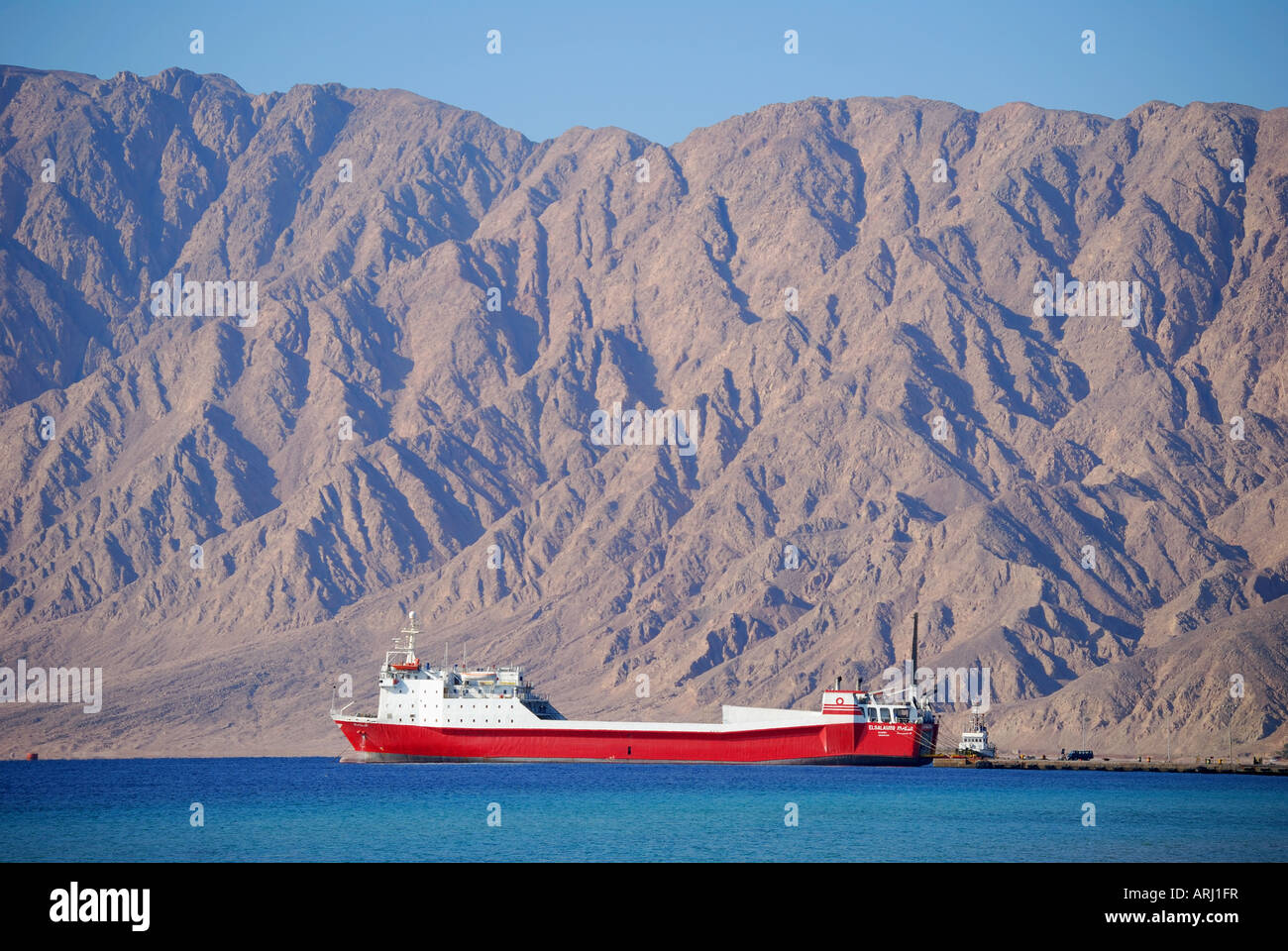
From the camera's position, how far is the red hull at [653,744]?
133750 millimetres

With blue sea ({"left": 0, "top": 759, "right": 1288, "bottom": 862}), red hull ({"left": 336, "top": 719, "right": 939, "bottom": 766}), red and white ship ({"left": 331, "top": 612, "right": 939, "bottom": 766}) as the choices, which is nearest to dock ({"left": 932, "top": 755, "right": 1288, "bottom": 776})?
red and white ship ({"left": 331, "top": 612, "right": 939, "bottom": 766})

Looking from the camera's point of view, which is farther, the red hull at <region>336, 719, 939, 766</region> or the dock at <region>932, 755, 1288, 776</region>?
the dock at <region>932, 755, 1288, 776</region>

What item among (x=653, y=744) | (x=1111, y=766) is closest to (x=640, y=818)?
(x=653, y=744)

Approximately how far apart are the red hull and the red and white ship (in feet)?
0.27

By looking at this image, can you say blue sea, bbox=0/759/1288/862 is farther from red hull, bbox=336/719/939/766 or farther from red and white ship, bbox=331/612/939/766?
red and white ship, bbox=331/612/939/766

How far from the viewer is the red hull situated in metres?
134

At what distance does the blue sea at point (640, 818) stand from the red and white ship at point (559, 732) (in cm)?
614
